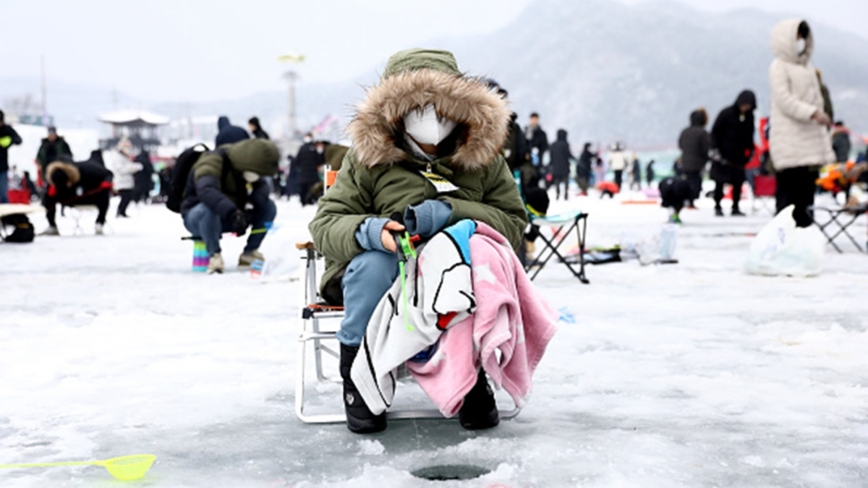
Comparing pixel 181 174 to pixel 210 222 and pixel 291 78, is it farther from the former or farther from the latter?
pixel 291 78

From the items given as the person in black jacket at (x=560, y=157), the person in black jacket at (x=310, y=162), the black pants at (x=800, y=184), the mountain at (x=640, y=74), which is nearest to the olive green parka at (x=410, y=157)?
the black pants at (x=800, y=184)

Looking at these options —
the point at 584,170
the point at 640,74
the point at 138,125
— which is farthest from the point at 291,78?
the point at 640,74

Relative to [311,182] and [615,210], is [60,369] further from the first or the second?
[311,182]

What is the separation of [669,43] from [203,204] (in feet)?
535

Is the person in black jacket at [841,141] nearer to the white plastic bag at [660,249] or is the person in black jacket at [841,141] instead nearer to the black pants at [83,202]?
the white plastic bag at [660,249]

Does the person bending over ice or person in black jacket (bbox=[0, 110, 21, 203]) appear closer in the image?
the person bending over ice

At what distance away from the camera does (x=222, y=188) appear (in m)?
6.98

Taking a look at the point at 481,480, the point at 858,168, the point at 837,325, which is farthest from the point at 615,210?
the point at 481,480

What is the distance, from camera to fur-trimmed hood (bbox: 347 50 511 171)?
8.81 ft

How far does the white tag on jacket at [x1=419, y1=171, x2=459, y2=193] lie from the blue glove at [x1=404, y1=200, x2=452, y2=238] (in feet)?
0.18

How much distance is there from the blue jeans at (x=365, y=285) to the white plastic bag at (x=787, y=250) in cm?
453

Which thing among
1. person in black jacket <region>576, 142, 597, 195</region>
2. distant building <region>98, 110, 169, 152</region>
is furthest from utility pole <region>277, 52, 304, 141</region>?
person in black jacket <region>576, 142, 597, 195</region>

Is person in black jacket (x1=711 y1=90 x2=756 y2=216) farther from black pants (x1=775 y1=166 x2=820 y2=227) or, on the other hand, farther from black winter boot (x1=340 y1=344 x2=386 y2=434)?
black winter boot (x1=340 y1=344 x2=386 y2=434)

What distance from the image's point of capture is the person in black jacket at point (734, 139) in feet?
37.4
